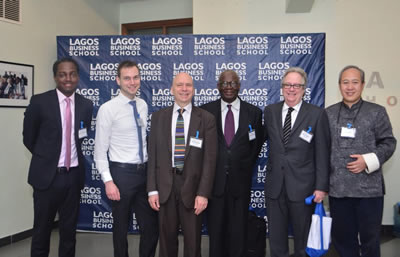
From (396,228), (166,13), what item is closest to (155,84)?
(166,13)

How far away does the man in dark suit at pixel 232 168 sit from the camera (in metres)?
2.70

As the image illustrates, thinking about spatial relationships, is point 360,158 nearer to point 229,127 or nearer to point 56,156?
point 229,127

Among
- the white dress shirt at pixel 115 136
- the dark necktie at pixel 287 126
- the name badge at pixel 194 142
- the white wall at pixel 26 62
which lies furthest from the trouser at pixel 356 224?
the white wall at pixel 26 62

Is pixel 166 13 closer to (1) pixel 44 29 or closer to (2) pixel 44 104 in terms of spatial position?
(1) pixel 44 29

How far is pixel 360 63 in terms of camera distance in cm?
418

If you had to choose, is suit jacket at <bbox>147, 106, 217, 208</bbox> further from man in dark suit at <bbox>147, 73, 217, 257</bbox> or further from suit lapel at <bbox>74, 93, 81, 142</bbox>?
suit lapel at <bbox>74, 93, 81, 142</bbox>

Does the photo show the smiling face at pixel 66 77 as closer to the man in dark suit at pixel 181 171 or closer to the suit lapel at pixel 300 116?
the man in dark suit at pixel 181 171

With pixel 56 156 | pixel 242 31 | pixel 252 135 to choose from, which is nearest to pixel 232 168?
pixel 252 135

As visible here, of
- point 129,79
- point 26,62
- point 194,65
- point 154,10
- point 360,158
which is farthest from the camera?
point 154,10

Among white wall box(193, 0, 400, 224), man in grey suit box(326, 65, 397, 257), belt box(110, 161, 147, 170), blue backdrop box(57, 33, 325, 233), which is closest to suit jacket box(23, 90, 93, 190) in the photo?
belt box(110, 161, 147, 170)

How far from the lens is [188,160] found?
2.37 meters

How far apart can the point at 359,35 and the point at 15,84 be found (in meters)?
4.19

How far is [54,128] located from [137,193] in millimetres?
817

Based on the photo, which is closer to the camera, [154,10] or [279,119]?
[279,119]
